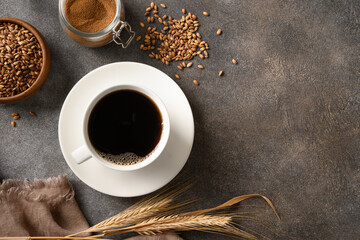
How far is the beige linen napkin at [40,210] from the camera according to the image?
143 centimetres

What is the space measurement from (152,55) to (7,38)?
1.93 ft

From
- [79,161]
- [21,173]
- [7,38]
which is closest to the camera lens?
[79,161]

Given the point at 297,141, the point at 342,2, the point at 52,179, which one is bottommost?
the point at 52,179

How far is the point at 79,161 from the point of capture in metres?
1.17

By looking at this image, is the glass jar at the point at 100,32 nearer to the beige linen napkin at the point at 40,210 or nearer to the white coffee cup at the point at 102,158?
the white coffee cup at the point at 102,158

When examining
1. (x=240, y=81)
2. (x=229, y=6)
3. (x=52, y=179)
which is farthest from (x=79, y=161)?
(x=229, y=6)

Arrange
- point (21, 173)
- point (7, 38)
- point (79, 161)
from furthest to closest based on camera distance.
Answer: point (21, 173), point (7, 38), point (79, 161)

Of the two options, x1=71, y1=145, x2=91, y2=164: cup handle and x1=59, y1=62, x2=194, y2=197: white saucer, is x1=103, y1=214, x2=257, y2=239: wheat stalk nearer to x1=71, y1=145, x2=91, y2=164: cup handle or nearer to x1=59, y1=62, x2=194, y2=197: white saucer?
x1=59, y1=62, x2=194, y2=197: white saucer

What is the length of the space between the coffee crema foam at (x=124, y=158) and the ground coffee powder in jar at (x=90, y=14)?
50 centimetres

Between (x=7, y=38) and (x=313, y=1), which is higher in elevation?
(x=313, y=1)

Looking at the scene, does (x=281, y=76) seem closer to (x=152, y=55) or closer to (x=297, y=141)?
(x=297, y=141)

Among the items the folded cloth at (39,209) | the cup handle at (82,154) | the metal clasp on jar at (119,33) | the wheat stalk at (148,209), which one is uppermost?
the metal clasp on jar at (119,33)

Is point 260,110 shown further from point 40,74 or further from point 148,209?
point 40,74

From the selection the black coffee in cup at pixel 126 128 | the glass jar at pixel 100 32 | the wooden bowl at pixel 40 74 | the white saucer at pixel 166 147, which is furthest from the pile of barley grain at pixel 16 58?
the black coffee in cup at pixel 126 128
